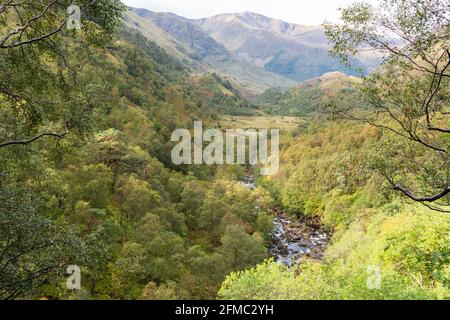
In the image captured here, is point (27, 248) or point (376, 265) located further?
point (376, 265)

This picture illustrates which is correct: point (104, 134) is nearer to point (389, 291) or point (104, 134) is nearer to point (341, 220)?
point (389, 291)

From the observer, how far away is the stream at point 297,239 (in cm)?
6051

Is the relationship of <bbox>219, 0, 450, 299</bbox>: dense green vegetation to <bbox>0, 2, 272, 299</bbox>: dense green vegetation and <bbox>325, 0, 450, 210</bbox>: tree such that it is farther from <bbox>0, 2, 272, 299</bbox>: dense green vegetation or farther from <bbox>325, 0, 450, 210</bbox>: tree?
<bbox>0, 2, 272, 299</bbox>: dense green vegetation

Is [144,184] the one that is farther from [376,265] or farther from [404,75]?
[404,75]

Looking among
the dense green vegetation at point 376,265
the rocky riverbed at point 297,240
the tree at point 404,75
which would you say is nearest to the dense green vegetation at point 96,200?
the rocky riverbed at point 297,240

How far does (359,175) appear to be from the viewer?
17.4m

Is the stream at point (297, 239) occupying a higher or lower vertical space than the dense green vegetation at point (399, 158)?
lower

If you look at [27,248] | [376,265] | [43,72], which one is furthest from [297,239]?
[27,248]

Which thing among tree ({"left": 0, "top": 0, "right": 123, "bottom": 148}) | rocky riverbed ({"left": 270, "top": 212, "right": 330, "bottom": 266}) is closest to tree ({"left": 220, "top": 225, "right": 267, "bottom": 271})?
rocky riverbed ({"left": 270, "top": 212, "right": 330, "bottom": 266})

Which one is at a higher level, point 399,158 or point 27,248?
point 399,158

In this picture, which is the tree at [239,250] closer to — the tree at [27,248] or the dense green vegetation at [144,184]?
the dense green vegetation at [144,184]

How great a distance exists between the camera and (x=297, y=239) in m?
70.8

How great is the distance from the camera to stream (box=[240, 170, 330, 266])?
60509mm
